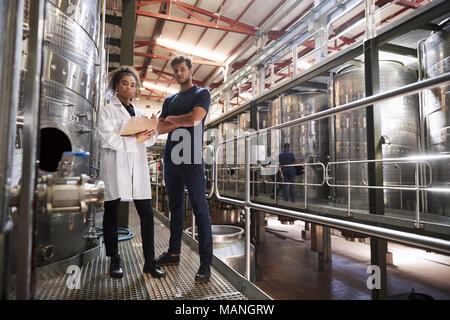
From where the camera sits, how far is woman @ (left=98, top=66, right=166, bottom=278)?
Answer: 184 centimetres

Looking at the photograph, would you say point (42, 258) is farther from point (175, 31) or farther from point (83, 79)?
point (175, 31)

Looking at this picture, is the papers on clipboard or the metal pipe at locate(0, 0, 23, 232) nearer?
→ the metal pipe at locate(0, 0, 23, 232)

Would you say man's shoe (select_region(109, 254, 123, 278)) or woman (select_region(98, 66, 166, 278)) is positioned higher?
woman (select_region(98, 66, 166, 278))

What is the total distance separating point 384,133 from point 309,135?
78.4 inches

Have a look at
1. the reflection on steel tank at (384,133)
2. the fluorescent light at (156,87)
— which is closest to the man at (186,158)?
the reflection on steel tank at (384,133)

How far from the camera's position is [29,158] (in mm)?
654

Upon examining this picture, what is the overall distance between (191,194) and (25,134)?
54.8 inches

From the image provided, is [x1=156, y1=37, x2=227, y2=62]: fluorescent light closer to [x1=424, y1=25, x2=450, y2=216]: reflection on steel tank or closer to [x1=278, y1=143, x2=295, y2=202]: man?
[x1=278, y1=143, x2=295, y2=202]: man

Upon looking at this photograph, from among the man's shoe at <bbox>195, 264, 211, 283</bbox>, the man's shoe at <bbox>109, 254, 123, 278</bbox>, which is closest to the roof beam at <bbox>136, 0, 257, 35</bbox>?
the man's shoe at <bbox>109, 254, 123, 278</bbox>

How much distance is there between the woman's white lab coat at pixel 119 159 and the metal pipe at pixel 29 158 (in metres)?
1.14

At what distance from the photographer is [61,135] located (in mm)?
2014

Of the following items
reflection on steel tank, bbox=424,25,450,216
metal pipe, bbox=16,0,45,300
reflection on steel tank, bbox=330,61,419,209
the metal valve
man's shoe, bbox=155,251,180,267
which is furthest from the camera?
reflection on steel tank, bbox=330,61,419,209

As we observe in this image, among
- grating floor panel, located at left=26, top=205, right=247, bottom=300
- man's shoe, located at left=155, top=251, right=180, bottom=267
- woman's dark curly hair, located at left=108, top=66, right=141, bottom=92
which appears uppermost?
woman's dark curly hair, located at left=108, top=66, right=141, bottom=92

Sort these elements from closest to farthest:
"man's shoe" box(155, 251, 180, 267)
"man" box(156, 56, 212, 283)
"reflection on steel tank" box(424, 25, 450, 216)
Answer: "man" box(156, 56, 212, 283), "man's shoe" box(155, 251, 180, 267), "reflection on steel tank" box(424, 25, 450, 216)
